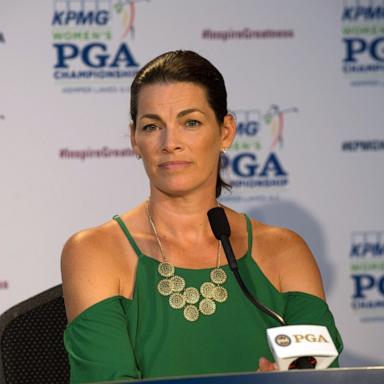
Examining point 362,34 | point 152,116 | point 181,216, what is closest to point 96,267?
point 181,216

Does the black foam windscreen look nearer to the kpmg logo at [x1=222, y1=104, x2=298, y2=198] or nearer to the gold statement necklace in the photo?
the gold statement necklace

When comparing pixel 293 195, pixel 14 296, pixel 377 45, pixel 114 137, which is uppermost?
pixel 377 45

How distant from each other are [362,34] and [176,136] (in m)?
1.90

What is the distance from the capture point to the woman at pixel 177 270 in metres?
2.28

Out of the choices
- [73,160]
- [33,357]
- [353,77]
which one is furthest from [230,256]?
[353,77]

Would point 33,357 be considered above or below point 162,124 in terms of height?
below

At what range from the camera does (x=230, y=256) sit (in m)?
2.06

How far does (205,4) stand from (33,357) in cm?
204

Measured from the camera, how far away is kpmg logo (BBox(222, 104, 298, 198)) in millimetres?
3982

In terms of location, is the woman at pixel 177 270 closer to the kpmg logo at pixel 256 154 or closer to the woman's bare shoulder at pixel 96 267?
the woman's bare shoulder at pixel 96 267

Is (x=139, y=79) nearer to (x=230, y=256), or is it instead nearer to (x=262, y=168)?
(x=230, y=256)

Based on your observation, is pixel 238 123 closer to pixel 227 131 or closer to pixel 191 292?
pixel 227 131

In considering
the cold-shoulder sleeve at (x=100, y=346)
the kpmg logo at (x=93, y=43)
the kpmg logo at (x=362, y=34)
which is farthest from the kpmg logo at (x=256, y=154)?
the cold-shoulder sleeve at (x=100, y=346)

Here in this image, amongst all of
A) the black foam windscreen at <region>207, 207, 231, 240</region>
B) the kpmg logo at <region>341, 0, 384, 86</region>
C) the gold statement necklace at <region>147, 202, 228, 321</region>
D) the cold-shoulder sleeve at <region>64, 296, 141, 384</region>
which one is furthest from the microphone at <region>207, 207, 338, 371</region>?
the kpmg logo at <region>341, 0, 384, 86</region>
